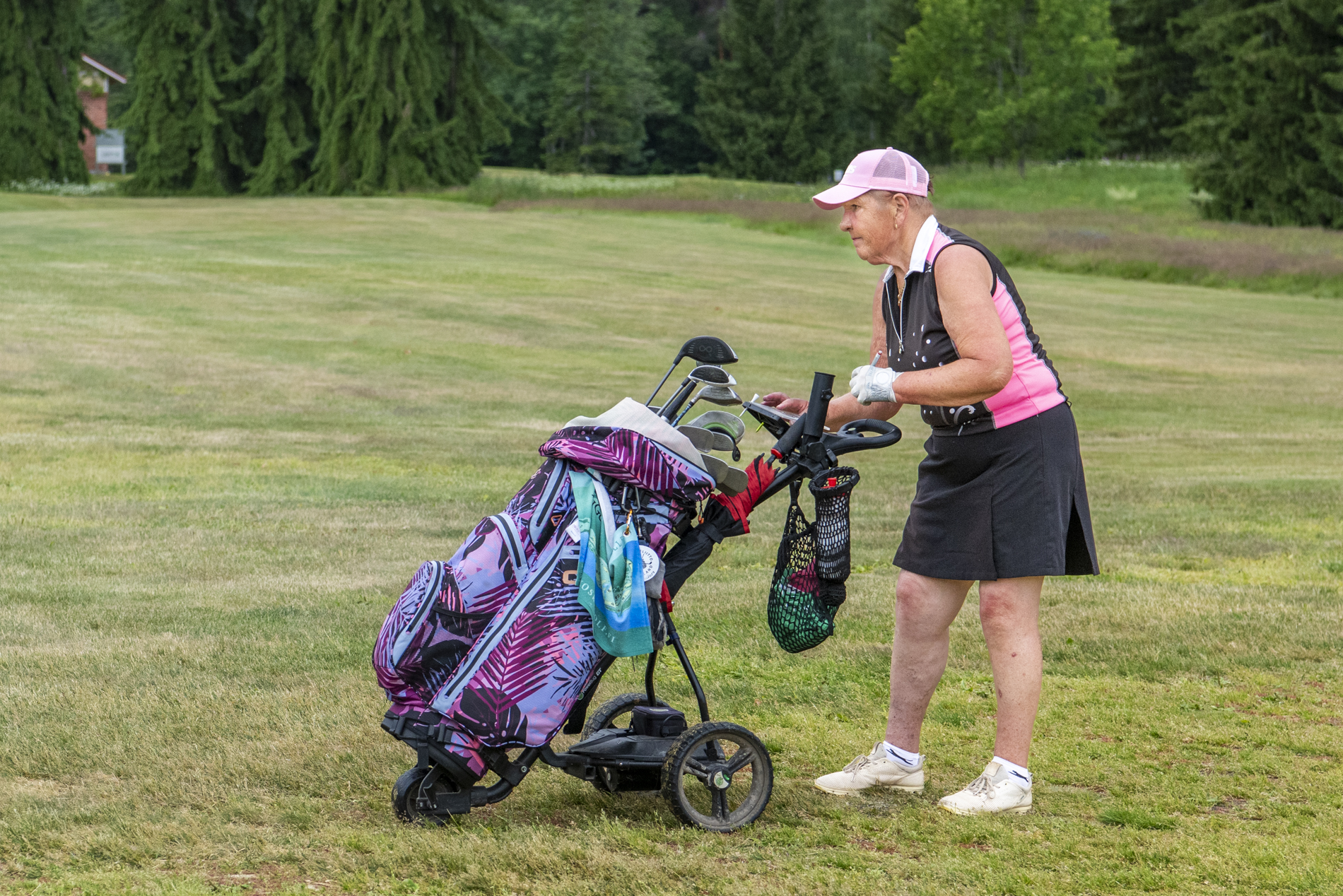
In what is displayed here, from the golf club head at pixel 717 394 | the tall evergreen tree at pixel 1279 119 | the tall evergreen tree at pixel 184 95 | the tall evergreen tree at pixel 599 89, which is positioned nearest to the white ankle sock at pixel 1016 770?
the golf club head at pixel 717 394

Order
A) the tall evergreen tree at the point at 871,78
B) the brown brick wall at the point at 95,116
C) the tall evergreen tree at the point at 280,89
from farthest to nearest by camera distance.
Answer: the tall evergreen tree at the point at 871,78 < the brown brick wall at the point at 95,116 < the tall evergreen tree at the point at 280,89

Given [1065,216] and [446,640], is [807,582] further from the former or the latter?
[1065,216]

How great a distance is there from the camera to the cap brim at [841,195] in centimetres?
417

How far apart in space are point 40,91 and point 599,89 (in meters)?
33.3

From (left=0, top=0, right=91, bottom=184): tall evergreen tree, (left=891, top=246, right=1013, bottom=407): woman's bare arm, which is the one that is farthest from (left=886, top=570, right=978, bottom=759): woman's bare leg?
(left=0, top=0, right=91, bottom=184): tall evergreen tree

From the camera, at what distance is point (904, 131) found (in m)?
80.2

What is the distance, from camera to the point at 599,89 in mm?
78375

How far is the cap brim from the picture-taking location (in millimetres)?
4172

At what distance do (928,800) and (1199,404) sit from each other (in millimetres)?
14299

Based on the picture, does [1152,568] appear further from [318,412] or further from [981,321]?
[318,412]

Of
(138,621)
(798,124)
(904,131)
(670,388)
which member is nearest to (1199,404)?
(670,388)

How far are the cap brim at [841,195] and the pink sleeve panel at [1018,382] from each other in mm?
478

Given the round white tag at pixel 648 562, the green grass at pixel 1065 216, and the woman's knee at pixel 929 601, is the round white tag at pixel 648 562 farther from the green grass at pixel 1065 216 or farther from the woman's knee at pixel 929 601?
the green grass at pixel 1065 216

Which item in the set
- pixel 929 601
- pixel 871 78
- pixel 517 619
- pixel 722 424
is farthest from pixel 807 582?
pixel 871 78
